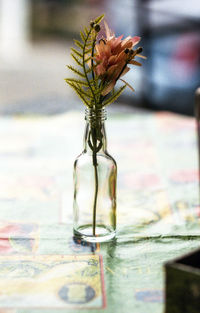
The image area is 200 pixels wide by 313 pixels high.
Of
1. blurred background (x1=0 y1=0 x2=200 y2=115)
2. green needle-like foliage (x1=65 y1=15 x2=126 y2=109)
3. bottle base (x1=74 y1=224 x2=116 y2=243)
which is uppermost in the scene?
blurred background (x1=0 y1=0 x2=200 y2=115)

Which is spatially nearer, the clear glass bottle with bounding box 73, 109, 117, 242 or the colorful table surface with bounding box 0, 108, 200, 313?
the colorful table surface with bounding box 0, 108, 200, 313

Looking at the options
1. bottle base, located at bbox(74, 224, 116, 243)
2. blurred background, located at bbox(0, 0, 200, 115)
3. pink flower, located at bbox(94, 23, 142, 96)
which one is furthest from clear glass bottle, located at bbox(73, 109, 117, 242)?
blurred background, located at bbox(0, 0, 200, 115)

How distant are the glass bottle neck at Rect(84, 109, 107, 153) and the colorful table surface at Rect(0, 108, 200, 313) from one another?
0.59ft

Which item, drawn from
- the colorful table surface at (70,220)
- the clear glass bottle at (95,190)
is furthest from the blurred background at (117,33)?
the clear glass bottle at (95,190)

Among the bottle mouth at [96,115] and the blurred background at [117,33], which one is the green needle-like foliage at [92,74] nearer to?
the bottle mouth at [96,115]

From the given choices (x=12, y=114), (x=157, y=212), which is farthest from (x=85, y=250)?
(x=12, y=114)

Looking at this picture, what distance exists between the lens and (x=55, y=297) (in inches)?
30.3

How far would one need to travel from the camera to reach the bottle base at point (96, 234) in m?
0.96

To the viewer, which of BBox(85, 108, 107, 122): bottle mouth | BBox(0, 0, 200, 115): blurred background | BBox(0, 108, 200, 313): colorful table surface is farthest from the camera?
BBox(0, 0, 200, 115): blurred background

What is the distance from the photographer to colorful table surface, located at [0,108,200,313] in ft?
2.56

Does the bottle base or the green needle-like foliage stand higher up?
the green needle-like foliage

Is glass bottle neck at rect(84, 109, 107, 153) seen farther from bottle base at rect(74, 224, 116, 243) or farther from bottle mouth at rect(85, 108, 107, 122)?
bottle base at rect(74, 224, 116, 243)

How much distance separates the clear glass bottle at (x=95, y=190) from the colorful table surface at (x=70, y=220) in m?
0.03

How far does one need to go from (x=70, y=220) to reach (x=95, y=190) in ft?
0.52
